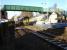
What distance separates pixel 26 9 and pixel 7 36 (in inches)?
2755

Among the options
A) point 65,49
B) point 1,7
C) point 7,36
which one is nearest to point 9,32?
point 7,36

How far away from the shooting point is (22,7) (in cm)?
8175

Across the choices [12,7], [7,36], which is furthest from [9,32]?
[12,7]

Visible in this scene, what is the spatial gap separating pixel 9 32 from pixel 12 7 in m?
67.3

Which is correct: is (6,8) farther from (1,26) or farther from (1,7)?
(1,26)

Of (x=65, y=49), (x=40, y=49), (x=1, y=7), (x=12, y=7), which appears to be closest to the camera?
(x=65, y=49)

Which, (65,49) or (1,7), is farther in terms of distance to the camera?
(1,7)

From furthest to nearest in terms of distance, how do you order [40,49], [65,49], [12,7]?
1. [12,7]
2. [40,49]
3. [65,49]

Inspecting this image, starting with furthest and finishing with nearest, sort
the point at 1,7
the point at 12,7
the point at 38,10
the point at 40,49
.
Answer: the point at 38,10 < the point at 12,7 < the point at 1,7 < the point at 40,49

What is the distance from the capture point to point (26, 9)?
82.7 metres

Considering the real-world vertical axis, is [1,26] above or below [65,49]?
above

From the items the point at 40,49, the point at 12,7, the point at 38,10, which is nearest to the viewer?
the point at 40,49

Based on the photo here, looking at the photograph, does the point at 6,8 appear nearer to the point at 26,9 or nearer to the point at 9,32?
the point at 26,9

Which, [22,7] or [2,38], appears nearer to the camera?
[2,38]
